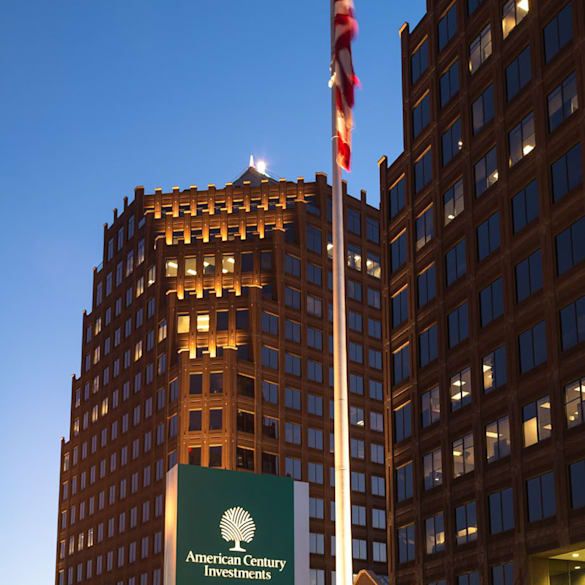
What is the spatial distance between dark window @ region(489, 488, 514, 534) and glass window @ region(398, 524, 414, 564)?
1050cm

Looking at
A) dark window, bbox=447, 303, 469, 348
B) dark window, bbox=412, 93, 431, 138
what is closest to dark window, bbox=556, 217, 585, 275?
dark window, bbox=447, 303, 469, 348

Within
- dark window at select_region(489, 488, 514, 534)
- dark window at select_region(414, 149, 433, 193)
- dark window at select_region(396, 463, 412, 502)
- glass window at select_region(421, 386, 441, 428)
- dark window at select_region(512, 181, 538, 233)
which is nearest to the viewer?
dark window at select_region(489, 488, 514, 534)

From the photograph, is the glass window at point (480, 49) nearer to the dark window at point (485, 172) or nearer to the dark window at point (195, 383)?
the dark window at point (485, 172)

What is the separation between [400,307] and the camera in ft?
261

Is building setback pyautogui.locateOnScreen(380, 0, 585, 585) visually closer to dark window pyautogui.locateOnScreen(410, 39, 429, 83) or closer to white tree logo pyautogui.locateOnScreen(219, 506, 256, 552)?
dark window pyautogui.locateOnScreen(410, 39, 429, 83)

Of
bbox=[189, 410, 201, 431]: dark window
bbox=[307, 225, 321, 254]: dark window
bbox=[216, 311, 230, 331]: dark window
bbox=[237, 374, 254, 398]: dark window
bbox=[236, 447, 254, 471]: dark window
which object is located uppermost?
bbox=[307, 225, 321, 254]: dark window

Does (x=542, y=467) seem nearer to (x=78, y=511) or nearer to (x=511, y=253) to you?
(x=511, y=253)

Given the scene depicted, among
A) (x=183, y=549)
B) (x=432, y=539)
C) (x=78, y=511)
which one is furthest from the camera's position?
(x=78, y=511)

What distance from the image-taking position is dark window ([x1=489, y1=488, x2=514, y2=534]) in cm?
6072

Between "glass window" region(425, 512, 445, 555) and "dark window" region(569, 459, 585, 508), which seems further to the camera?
"glass window" region(425, 512, 445, 555)

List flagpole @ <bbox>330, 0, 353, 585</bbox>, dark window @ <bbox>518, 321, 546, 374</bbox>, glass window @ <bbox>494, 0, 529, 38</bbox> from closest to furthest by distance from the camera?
flagpole @ <bbox>330, 0, 353, 585</bbox>, dark window @ <bbox>518, 321, 546, 374</bbox>, glass window @ <bbox>494, 0, 529, 38</bbox>

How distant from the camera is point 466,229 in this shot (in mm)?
70375

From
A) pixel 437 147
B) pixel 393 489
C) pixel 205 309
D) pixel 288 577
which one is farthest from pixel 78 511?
pixel 288 577

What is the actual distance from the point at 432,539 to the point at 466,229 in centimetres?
2077
